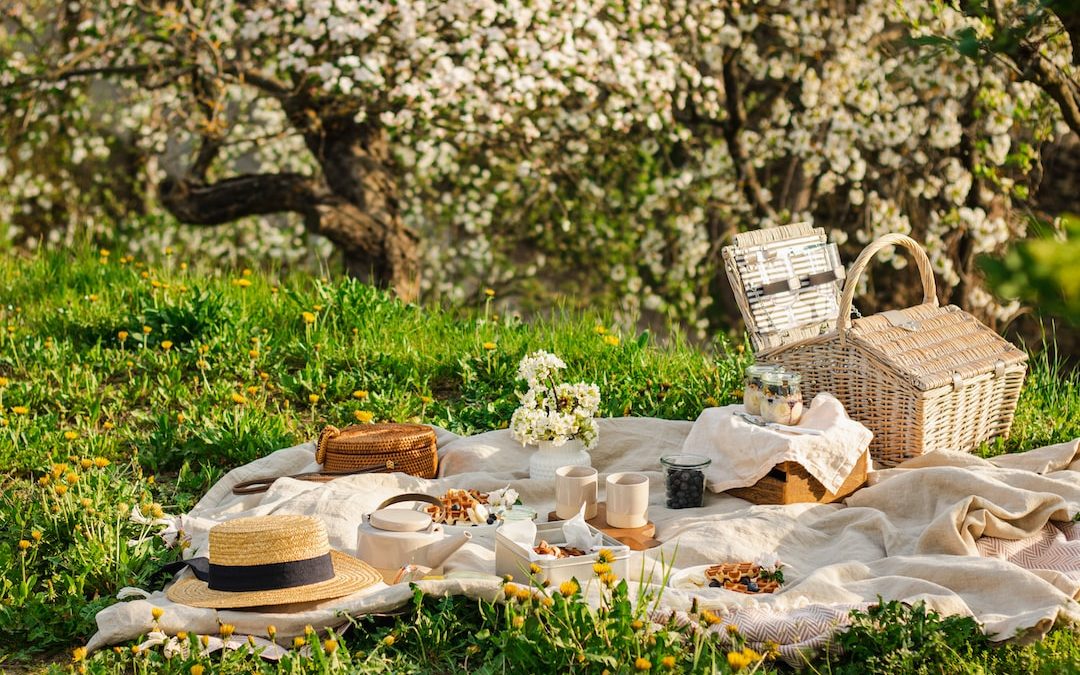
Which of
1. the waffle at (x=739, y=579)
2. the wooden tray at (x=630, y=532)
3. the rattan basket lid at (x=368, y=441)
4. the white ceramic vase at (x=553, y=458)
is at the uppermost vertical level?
the rattan basket lid at (x=368, y=441)

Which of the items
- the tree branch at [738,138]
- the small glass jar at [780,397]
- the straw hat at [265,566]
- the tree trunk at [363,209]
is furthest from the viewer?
the tree branch at [738,138]

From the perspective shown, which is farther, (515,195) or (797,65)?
(515,195)

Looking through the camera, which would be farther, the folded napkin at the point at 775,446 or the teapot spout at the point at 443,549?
the folded napkin at the point at 775,446

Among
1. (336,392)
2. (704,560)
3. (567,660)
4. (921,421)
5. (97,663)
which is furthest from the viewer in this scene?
(336,392)

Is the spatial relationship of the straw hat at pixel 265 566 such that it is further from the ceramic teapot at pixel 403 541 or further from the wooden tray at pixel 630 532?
the wooden tray at pixel 630 532

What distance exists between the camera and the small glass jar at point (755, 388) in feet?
13.1

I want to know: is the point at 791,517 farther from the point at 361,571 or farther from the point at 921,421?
the point at 361,571

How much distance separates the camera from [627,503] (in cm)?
361

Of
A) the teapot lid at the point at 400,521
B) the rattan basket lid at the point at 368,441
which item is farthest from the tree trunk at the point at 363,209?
the teapot lid at the point at 400,521

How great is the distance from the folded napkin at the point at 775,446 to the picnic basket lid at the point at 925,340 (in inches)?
11.2

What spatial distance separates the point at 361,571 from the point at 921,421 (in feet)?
7.05

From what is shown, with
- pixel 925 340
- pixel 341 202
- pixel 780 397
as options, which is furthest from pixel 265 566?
pixel 341 202

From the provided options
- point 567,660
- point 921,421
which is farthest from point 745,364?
point 567,660

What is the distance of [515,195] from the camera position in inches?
342
